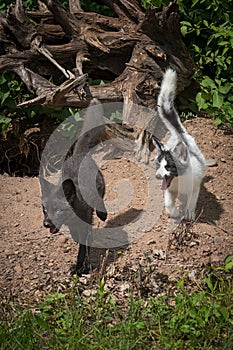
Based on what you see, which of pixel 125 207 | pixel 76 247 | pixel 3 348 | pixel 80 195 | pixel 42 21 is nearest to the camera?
pixel 3 348

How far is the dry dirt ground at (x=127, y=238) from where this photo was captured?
5.08 m

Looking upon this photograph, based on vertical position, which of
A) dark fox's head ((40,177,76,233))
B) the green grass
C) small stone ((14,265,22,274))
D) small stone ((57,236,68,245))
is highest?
dark fox's head ((40,177,76,233))

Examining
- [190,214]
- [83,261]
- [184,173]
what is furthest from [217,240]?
[83,261]

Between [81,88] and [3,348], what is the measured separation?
2.95 meters

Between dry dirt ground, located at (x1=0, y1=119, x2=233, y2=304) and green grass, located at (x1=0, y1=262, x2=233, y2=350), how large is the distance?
0.77 feet

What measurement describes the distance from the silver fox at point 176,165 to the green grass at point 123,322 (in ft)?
3.87

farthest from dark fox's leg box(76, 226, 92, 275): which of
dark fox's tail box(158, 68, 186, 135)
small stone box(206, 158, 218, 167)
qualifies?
small stone box(206, 158, 218, 167)

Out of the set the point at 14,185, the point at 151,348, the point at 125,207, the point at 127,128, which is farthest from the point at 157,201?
the point at 151,348

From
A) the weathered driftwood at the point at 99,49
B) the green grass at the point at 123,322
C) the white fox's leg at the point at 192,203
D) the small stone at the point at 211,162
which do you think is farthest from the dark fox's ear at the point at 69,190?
the small stone at the point at 211,162

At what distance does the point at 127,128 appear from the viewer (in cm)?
680

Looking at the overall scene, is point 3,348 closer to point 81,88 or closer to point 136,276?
point 136,276

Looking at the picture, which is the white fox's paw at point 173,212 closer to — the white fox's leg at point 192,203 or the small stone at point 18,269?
the white fox's leg at point 192,203

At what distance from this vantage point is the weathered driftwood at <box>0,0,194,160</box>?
6684mm

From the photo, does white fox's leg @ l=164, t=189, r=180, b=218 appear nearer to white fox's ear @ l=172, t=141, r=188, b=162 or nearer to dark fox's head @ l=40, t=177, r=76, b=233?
white fox's ear @ l=172, t=141, r=188, b=162
